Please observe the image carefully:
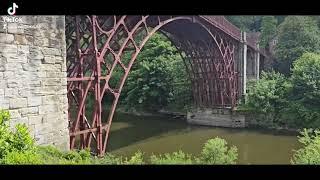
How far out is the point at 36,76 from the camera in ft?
28.2

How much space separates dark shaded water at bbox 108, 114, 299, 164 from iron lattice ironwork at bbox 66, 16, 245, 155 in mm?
2120

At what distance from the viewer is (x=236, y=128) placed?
30.8 metres

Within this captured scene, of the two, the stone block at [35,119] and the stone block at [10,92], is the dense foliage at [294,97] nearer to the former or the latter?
the stone block at [35,119]

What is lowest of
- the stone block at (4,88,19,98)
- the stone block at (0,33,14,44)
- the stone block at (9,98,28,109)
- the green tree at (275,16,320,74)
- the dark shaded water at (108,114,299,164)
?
the dark shaded water at (108,114,299,164)

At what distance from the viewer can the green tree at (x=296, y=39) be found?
38750 millimetres

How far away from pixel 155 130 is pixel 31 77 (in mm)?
21037

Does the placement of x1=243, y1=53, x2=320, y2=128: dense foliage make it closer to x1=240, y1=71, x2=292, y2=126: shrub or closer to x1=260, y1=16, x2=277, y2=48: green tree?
x1=240, y1=71, x2=292, y2=126: shrub

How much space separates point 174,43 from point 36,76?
21.4 metres

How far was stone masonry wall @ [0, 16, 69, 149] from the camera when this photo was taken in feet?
26.0

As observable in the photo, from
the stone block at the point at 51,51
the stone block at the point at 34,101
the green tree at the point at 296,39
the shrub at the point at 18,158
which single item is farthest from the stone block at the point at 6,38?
the green tree at the point at 296,39

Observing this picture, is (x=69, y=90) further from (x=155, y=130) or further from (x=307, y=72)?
(x=307, y=72)

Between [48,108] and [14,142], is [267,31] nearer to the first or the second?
[48,108]

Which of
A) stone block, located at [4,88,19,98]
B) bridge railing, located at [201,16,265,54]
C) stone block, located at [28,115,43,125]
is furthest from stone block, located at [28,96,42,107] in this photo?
bridge railing, located at [201,16,265,54]
